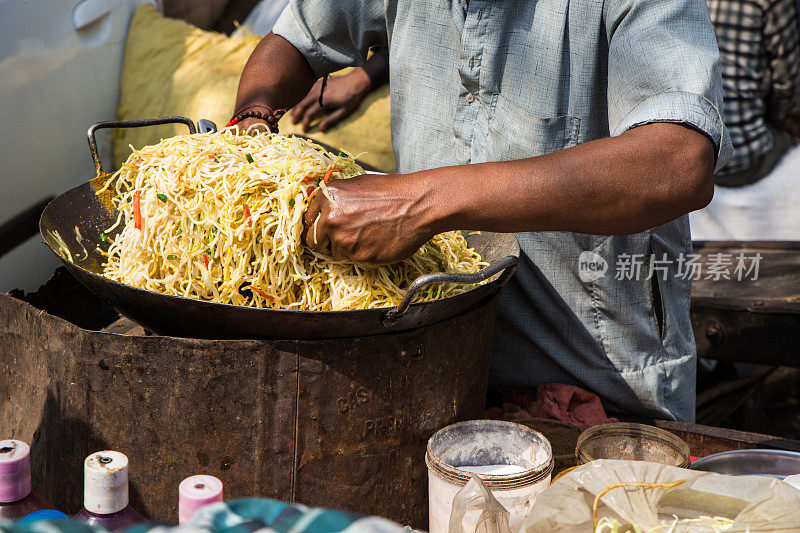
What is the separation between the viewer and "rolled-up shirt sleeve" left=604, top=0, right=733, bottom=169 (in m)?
1.88

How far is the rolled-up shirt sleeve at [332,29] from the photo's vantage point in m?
2.77

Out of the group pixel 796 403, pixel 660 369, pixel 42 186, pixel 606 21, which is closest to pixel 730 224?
pixel 796 403

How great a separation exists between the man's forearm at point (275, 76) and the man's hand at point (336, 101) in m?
0.99

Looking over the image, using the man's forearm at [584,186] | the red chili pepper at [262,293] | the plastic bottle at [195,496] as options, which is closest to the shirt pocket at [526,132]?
the man's forearm at [584,186]

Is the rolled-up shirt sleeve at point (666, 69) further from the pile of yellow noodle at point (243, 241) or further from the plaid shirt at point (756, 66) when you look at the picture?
the plaid shirt at point (756, 66)

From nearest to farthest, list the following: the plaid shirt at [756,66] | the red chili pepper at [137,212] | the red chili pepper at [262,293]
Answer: the red chili pepper at [262,293] < the red chili pepper at [137,212] < the plaid shirt at [756,66]

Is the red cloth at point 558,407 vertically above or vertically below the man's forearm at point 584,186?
below

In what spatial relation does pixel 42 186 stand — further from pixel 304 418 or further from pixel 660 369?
pixel 660 369

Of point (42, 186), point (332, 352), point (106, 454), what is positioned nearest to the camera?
point (106, 454)

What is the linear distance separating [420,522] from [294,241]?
759 millimetres

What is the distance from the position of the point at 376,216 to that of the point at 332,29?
136 centimetres

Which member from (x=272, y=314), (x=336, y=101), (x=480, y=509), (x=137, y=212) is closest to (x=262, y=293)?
(x=272, y=314)

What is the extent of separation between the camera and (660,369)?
2531 millimetres

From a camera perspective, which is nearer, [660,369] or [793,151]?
[660,369]
